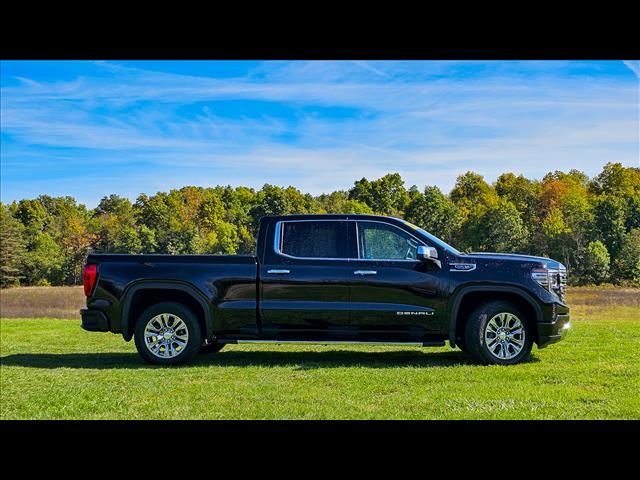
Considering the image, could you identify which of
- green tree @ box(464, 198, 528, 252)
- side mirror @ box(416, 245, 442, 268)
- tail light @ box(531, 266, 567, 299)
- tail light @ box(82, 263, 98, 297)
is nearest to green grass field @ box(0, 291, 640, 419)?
tail light @ box(531, 266, 567, 299)

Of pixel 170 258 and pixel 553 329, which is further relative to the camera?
pixel 170 258

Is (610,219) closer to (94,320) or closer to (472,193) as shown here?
(472,193)

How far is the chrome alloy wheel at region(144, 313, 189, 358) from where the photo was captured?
25.5ft

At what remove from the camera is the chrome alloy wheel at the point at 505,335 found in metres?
7.42

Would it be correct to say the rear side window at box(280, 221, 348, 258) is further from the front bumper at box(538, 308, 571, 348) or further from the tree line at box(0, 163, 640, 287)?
the tree line at box(0, 163, 640, 287)

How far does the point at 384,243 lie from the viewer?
776cm

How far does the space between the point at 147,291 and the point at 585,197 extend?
628 inches

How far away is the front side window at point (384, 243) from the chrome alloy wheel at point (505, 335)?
1.23 m

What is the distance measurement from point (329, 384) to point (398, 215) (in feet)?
42.5

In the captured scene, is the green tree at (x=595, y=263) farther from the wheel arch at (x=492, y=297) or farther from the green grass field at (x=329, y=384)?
the wheel arch at (x=492, y=297)

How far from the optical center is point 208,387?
21.0 feet

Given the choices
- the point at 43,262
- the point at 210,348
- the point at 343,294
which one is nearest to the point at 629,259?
the point at 343,294

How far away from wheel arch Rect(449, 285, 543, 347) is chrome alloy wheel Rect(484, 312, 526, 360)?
0.75 feet
